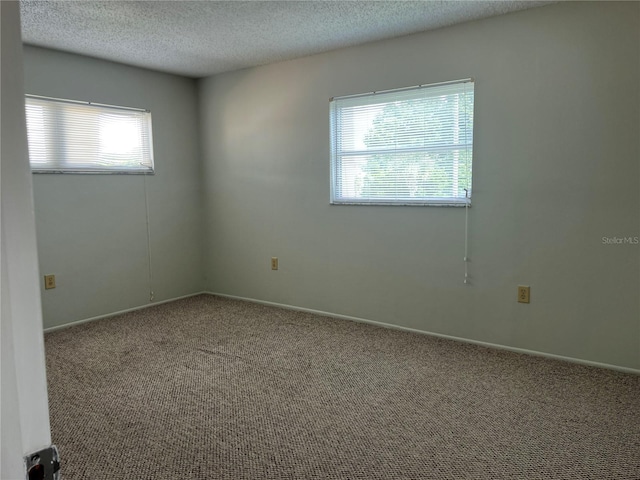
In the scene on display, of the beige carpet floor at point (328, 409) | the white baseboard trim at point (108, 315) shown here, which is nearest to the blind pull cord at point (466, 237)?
the beige carpet floor at point (328, 409)

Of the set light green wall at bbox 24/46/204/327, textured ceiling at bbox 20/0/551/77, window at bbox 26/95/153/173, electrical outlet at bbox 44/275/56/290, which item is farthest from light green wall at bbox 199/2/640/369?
electrical outlet at bbox 44/275/56/290

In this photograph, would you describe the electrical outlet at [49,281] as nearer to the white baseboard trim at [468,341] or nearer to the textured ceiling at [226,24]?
the white baseboard trim at [468,341]

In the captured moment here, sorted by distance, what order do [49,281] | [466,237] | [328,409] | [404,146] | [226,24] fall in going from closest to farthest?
[328,409]
[226,24]
[466,237]
[404,146]
[49,281]

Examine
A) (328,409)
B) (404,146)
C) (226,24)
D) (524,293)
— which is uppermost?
(226,24)

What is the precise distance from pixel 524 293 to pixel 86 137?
3703 millimetres

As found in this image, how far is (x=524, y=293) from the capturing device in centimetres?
313

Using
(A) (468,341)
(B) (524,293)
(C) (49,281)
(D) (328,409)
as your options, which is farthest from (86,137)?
(B) (524,293)

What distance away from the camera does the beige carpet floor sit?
194 cm

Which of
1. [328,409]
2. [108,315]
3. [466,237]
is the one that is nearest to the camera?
[328,409]

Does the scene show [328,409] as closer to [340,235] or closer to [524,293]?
[524,293]

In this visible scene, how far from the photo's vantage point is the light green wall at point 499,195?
2.79m

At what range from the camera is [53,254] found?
3.77m

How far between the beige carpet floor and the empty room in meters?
0.02

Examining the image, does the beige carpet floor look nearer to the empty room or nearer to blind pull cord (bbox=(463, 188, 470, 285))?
the empty room
